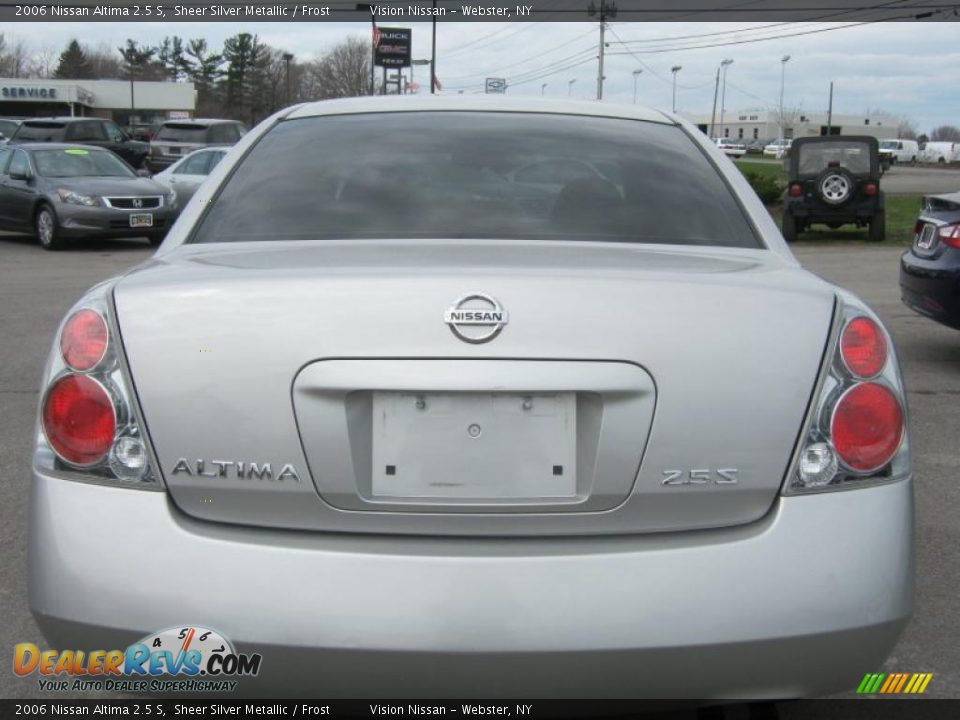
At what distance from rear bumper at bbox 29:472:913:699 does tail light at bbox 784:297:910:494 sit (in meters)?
0.06

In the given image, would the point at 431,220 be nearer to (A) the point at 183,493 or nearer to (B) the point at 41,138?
(A) the point at 183,493

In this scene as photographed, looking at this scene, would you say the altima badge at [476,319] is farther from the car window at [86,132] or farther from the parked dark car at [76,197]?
the car window at [86,132]

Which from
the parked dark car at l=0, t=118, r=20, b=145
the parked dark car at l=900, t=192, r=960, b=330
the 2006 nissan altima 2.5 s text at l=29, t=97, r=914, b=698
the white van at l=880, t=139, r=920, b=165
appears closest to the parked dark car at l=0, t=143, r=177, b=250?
the parked dark car at l=900, t=192, r=960, b=330

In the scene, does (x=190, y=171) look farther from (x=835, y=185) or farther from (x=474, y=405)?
(x=474, y=405)

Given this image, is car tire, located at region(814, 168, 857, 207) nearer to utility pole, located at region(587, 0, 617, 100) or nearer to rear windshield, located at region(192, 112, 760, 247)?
rear windshield, located at region(192, 112, 760, 247)

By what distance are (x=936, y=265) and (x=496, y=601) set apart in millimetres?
6217

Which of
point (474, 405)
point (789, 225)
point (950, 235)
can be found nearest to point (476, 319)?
point (474, 405)

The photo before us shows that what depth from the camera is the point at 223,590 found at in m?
2.05

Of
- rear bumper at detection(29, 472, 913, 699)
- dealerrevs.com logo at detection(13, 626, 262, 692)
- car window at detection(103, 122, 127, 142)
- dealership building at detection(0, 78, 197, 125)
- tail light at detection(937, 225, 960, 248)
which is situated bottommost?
dealerrevs.com logo at detection(13, 626, 262, 692)

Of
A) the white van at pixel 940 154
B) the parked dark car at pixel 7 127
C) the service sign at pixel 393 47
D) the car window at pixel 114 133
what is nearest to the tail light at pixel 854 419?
the car window at pixel 114 133

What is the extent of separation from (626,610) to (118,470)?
1.06m

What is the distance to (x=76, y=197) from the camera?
15.9 m

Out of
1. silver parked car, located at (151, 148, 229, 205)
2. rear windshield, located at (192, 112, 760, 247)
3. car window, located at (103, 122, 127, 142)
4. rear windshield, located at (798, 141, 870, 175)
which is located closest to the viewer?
rear windshield, located at (192, 112, 760, 247)

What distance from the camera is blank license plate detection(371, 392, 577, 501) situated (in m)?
2.08
